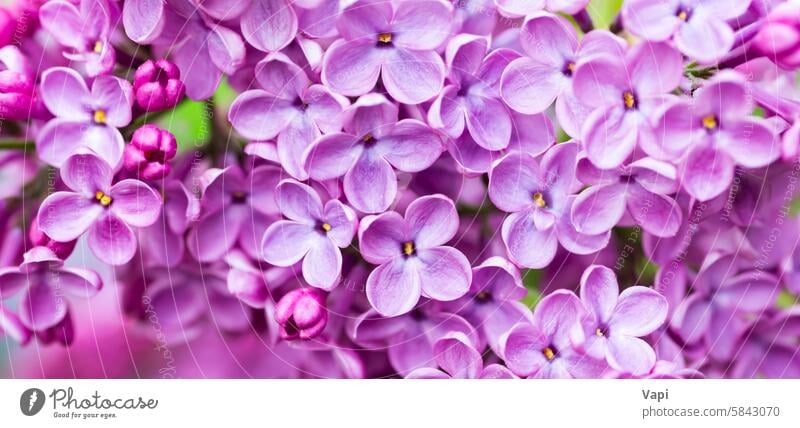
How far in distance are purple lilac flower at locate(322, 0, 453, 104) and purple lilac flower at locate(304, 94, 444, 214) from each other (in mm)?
14

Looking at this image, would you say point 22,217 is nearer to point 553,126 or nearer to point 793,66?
point 553,126

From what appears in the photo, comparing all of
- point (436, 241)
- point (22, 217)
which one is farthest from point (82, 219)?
point (436, 241)

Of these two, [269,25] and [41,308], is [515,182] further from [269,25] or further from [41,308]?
[41,308]

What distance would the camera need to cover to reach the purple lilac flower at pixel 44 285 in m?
0.40

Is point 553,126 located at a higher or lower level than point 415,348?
higher

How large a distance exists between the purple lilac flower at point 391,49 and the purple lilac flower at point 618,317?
0.14 meters

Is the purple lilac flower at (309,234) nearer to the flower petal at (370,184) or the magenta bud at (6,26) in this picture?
the flower petal at (370,184)

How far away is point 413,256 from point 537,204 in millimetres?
70

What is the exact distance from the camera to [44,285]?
41 cm

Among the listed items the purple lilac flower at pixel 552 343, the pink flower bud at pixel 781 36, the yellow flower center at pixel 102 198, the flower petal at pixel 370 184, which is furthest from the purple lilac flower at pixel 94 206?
the pink flower bud at pixel 781 36

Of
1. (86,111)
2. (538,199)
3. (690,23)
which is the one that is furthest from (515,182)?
(86,111)

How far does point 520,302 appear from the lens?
0.41m
